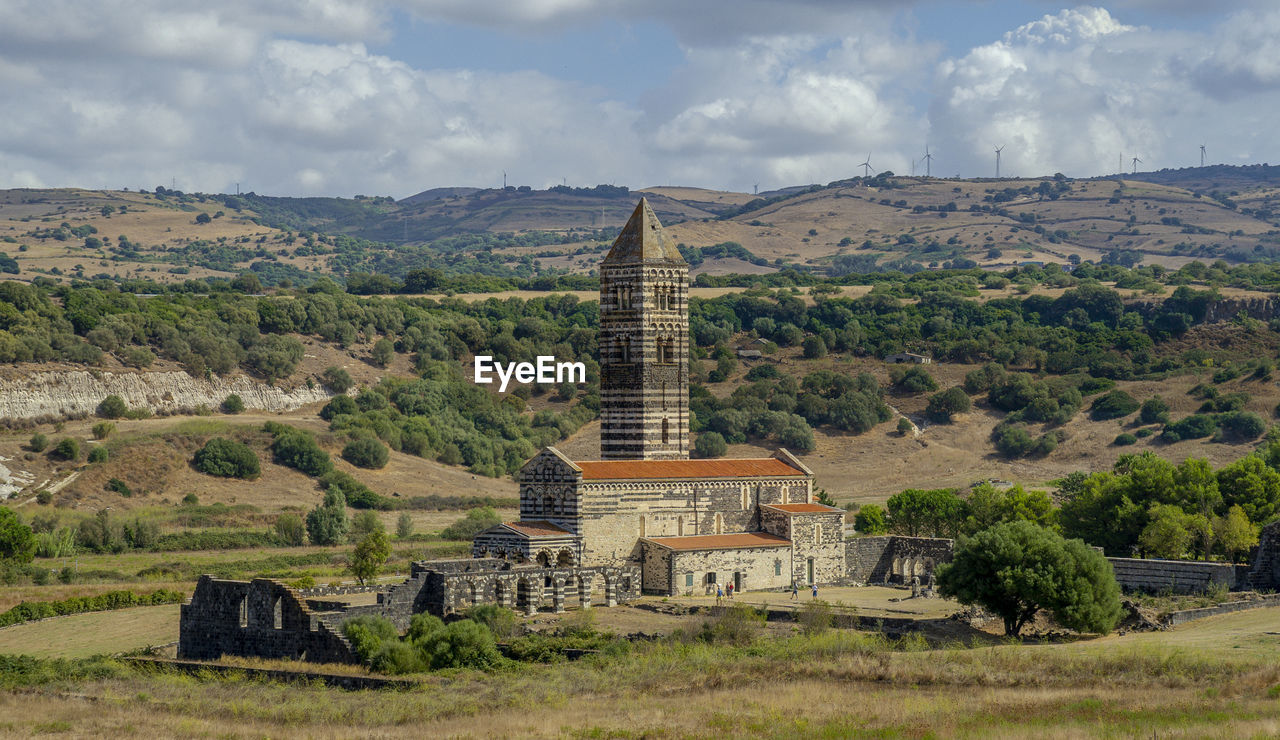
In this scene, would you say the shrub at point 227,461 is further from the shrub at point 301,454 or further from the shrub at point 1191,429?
the shrub at point 1191,429

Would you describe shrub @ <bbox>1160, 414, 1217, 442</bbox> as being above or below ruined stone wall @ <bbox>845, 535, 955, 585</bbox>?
above

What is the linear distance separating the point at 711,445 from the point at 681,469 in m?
40.3

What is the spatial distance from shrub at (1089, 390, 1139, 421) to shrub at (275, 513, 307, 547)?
51163mm

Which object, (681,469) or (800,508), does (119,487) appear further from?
(800,508)

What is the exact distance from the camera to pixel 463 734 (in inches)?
1163

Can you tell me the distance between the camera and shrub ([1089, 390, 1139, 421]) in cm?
9888

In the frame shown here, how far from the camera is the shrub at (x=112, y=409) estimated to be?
91.4 metres

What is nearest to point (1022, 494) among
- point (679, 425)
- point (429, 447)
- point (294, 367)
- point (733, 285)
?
point (679, 425)

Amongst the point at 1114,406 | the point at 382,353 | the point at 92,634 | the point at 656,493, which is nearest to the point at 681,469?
the point at 656,493

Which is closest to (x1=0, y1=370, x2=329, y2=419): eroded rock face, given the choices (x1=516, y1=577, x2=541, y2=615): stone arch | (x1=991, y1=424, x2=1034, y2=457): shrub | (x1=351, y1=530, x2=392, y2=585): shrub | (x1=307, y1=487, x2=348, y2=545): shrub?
(x1=307, y1=487, x2=348, y2=545): shrub

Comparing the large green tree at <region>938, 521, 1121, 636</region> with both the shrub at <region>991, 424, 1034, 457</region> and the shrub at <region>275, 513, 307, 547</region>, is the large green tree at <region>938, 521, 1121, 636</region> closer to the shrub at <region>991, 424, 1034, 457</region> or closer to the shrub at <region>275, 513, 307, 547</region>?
the shrub at <region>275, 513, 307, 547</region>

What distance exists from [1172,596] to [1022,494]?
1598 cm

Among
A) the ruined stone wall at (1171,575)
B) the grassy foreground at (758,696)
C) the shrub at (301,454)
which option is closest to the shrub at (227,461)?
the shrub at (301,454)

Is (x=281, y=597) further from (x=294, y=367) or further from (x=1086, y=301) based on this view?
(x=1086, y=301)
